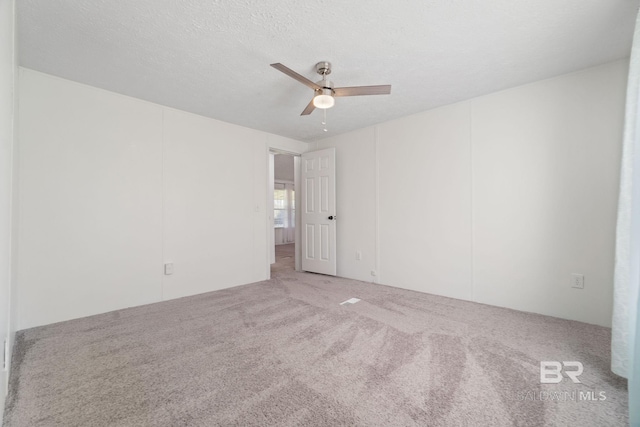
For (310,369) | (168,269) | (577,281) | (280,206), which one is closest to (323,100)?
(310,369)

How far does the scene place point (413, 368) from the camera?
1710 millimetres

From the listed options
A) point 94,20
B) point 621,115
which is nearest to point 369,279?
point 621,115

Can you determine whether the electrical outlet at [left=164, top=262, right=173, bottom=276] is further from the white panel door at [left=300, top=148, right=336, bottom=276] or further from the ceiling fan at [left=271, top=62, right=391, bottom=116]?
the ceiling fan at [left=271, top=62, right=391, bottom=116]

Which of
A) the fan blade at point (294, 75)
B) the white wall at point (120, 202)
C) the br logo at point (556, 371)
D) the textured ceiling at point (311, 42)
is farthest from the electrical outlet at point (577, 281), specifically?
the white wall at point (120, 202)

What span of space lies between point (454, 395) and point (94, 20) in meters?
3.28

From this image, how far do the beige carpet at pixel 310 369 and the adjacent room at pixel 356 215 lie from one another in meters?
0.02

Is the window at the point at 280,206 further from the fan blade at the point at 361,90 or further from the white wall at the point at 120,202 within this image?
the fan blade at the point at 361,90

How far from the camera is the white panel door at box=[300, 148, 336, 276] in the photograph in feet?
14.2

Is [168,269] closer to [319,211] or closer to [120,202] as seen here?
[120,202]

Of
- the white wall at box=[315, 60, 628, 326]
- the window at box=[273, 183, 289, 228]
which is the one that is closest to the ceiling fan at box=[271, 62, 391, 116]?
the white wall at box=[315, 60, 628, 326]

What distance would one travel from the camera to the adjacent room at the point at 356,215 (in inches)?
58.5

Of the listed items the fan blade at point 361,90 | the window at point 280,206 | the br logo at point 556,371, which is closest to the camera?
the br logo at point 556,371

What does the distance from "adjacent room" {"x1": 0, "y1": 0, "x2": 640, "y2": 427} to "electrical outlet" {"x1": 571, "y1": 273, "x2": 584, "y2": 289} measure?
0.02 metres

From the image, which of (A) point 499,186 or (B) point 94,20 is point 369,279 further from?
(B) point 94,20
